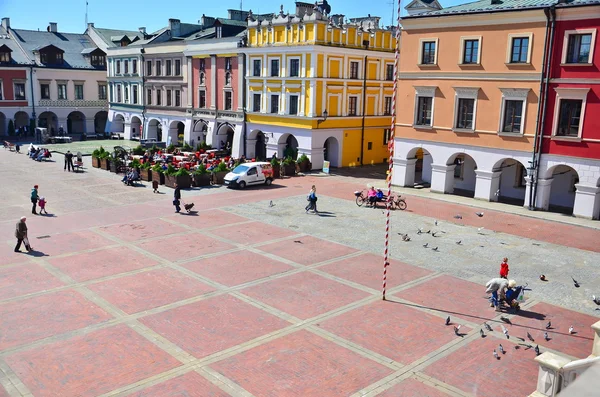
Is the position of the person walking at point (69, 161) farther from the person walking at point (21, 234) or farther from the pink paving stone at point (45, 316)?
the pink paving stone at point (45, 316)

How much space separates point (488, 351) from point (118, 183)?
30229 mm

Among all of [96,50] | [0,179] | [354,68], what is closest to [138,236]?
[0,179]

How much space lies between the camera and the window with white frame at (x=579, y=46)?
28.8m

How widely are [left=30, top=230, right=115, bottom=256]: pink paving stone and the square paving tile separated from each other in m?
12.0

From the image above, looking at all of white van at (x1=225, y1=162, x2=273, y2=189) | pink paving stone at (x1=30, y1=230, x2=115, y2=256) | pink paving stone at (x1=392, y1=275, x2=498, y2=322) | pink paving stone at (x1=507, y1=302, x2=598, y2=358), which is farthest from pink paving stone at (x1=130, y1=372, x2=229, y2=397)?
white van at (x1=225, y1=162, x2=273, y2=189)

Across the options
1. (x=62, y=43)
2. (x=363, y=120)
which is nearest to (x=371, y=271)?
(x=363, y=120)

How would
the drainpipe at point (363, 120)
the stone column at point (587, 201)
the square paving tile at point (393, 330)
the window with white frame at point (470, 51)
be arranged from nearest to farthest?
the square paving tile at point (393, 330)
the stone column at point (587, 201)
the window with white frame at point (470, 51)
the drainpipe at point (363, 120)

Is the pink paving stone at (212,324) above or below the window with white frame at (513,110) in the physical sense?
below

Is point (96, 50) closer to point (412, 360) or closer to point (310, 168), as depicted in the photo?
point (310, 168)

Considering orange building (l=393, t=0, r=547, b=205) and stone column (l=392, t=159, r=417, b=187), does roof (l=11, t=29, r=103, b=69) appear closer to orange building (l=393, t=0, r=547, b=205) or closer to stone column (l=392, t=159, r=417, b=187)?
stone column (l=392, t=159, r=417, b=187)

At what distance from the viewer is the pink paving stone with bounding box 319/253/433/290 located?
1969cm

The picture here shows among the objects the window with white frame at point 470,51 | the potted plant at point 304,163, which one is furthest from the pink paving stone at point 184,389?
the potted plant at point 304,163

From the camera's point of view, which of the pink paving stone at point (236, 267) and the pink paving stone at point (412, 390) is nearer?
the pink paving stone at point (412, 390)

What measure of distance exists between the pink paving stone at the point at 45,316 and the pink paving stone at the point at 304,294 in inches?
196
